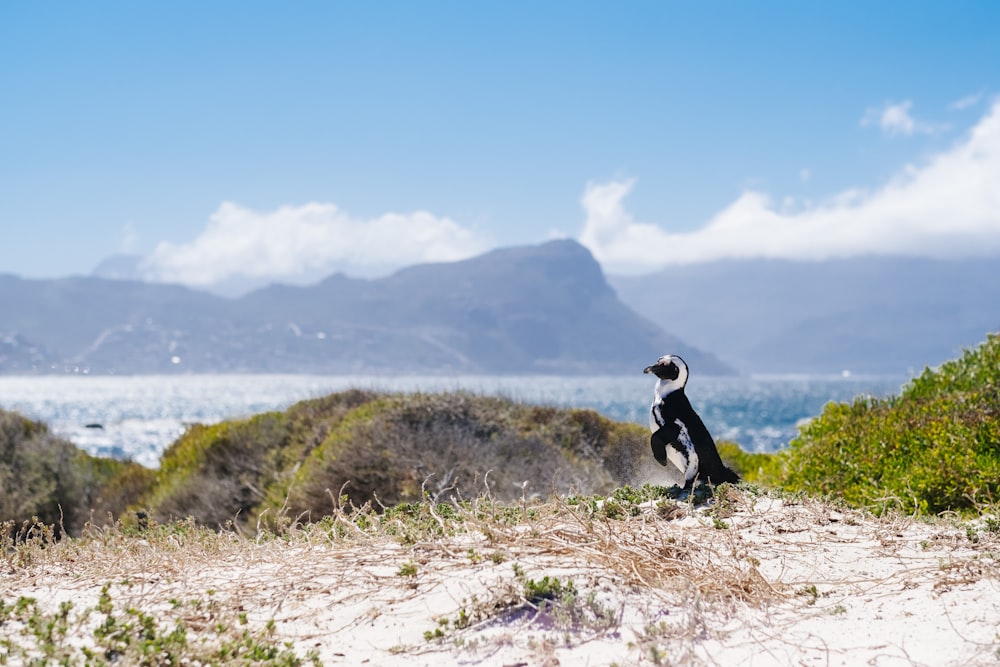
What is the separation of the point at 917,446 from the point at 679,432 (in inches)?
166

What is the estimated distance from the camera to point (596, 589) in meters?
5.38

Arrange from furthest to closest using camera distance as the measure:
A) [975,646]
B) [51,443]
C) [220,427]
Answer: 1. [51,443]
2. [220,427]
3. [975,646]

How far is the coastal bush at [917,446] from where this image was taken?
921 centimetres

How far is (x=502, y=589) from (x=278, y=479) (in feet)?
34.5

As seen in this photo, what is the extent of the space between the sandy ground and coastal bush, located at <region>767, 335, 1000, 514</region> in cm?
197

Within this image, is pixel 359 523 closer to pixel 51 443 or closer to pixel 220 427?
pixel 220 427

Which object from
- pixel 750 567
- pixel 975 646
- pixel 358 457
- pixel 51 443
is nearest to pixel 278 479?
pixel 358 457

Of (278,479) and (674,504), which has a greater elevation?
(674,504)

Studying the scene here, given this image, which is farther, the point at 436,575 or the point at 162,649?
the point at 436,575

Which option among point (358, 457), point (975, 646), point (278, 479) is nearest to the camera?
point (975, 646)

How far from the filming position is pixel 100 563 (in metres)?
6.36

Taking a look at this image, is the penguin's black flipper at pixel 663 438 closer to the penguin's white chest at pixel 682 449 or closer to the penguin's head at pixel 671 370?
the penguin's white chest at pixel 682 449

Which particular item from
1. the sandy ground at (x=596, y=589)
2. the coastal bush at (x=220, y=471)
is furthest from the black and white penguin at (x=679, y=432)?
the coastal bush at (x=220, y=471)

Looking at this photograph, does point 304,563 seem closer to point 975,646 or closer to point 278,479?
point 975,646
